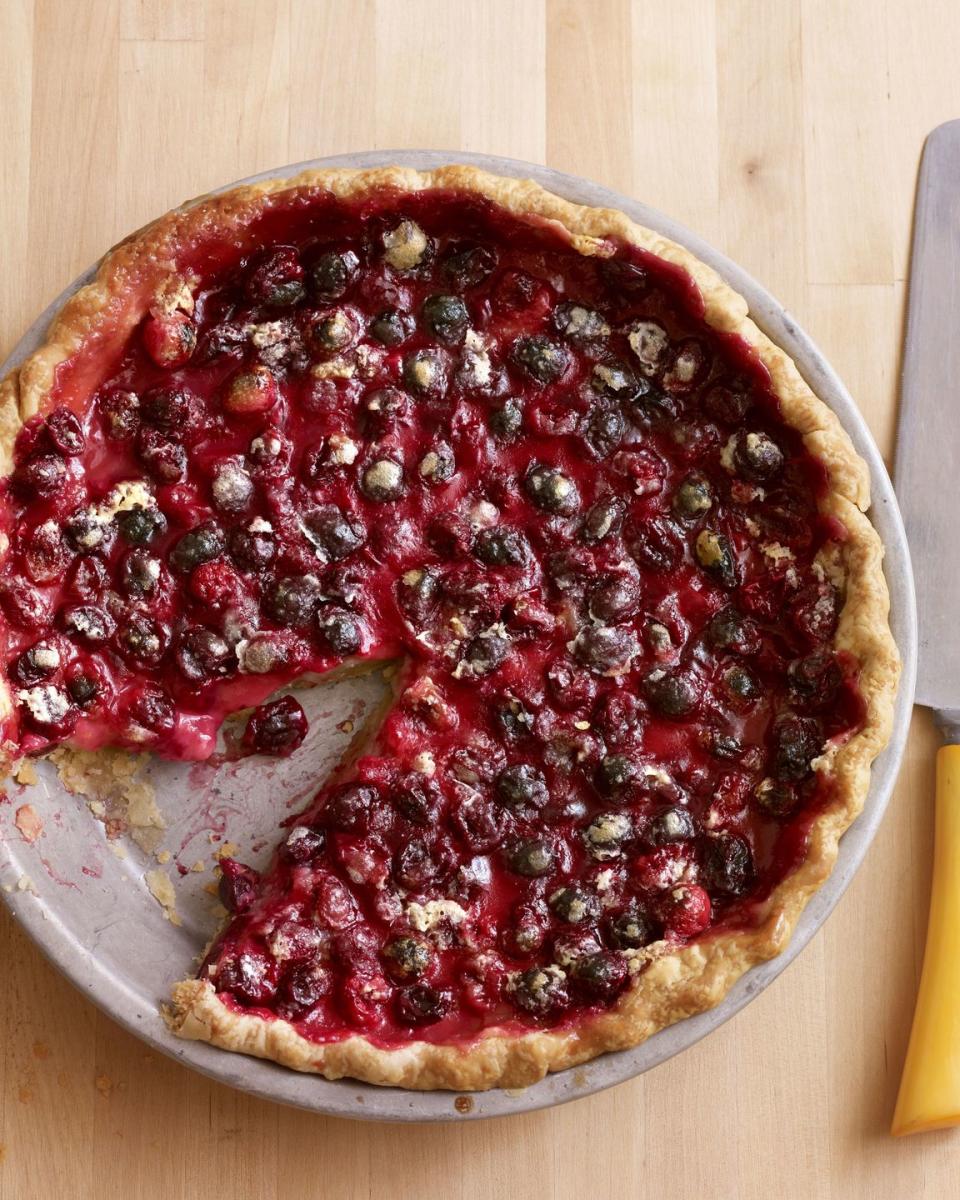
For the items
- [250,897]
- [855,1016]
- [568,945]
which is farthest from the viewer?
[855,1016]

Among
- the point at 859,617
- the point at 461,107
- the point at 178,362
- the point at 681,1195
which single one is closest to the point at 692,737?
the point at 859,617

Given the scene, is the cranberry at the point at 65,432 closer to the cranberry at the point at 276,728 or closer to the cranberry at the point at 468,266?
the cranberry at the point at 276,728

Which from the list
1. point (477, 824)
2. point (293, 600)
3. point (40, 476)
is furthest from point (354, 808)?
point (40, 476)

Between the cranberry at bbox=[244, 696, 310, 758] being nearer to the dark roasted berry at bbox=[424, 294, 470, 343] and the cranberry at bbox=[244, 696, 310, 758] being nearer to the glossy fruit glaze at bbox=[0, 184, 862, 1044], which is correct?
the glossy fruit glaze at bbox=[0, 184, 862, 1044]

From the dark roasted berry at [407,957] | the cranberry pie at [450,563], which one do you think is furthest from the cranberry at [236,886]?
the dark roasted berry at [407,957]

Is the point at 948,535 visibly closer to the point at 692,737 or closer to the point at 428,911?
the point at 692,737

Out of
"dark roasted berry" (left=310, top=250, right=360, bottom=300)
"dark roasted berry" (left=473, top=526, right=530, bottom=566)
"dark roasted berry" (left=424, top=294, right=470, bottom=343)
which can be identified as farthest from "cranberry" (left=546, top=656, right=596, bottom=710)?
"dark roasted berry" (left=310, top=250, right=360, bottom=300)
